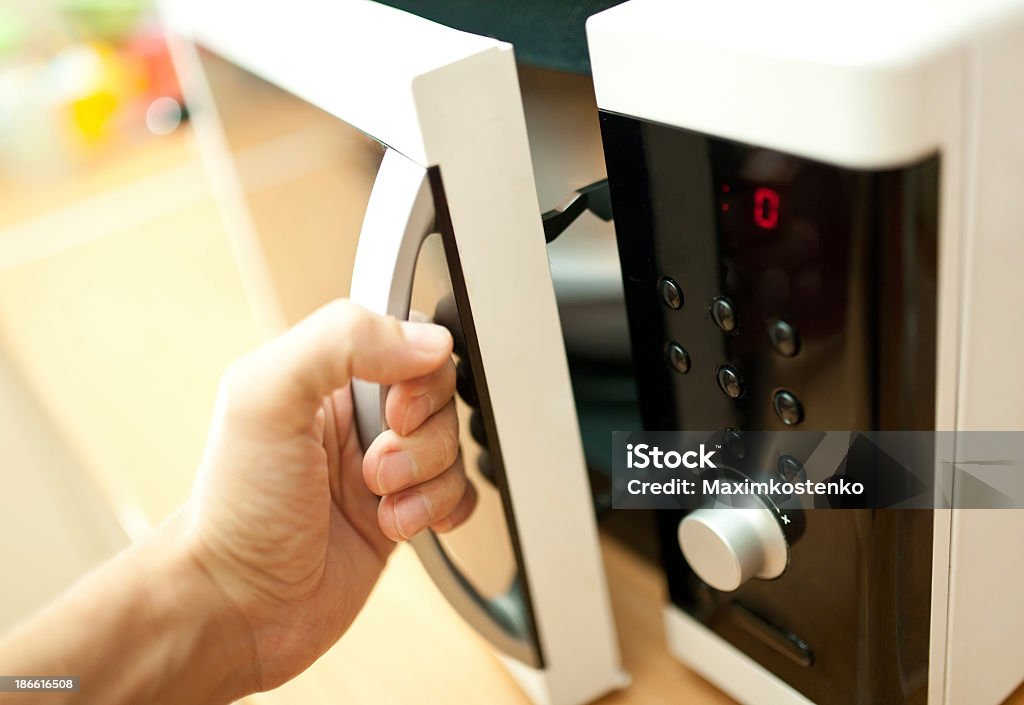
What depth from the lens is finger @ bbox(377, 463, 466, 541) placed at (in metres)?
0.46

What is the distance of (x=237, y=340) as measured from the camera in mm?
952

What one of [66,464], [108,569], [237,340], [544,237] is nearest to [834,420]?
[544,237]

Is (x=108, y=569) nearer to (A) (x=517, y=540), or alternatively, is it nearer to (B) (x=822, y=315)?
(A) (x=517, y=540)

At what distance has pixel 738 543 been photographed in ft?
1.31

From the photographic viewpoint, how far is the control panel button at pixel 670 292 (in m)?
0.39

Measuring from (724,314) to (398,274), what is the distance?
5.4 inches

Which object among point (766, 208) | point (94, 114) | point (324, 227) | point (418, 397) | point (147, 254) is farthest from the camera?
point (94, 114)

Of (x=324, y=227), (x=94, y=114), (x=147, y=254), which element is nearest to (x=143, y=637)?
(x=324, y=227)

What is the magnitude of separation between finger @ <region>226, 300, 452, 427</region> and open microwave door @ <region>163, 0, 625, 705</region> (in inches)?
0.6

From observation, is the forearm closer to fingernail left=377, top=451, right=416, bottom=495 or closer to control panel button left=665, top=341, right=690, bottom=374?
fingernail left=377, top=451, right=416, bottom=495

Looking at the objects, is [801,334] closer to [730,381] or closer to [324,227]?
[730,381]

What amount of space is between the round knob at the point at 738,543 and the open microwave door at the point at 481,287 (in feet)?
0.27

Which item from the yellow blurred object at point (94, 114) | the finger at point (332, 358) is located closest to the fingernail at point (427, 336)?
the finger at point (332, 358)

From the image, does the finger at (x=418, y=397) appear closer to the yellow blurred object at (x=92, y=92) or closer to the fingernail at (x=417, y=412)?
the fingernail at (x=417, y=412)
